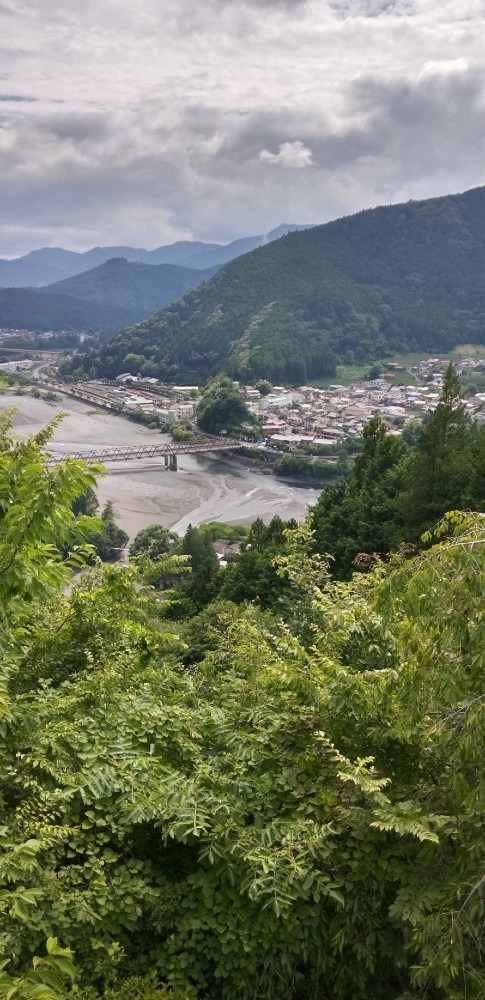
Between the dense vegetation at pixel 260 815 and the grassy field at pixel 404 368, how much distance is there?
80420 millimetres

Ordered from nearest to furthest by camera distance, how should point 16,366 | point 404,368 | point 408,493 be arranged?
1. point 408,493
2. point 404,368
3. point 16,366

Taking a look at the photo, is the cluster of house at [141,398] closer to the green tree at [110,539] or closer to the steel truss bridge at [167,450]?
the steel truss bridge at [167,450]

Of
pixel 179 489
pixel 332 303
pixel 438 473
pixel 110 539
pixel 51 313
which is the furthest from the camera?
pixel 51 313

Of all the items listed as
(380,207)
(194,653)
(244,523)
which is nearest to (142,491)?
(244,523)

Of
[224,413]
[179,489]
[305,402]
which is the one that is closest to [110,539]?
[179,489]

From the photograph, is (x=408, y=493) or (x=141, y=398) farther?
(x=141, y=398)

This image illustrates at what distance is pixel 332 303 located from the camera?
374 ft

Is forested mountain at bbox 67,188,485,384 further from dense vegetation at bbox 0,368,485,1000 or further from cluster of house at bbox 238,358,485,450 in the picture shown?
dense vegetation at bbox 0,368,485,1000

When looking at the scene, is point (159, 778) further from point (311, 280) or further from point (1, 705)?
point (311, 280)

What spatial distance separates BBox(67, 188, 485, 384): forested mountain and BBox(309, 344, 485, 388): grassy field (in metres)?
2.43

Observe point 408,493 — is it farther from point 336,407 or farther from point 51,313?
point 51,313

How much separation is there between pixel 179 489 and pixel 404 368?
194 feet

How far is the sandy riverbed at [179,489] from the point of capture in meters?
38.9

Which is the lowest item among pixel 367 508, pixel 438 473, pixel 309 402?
pixel 367 508
